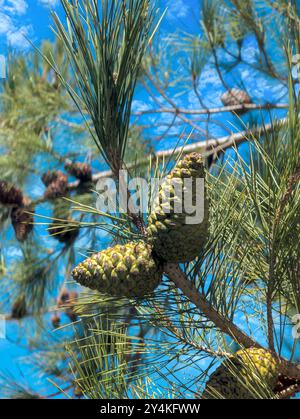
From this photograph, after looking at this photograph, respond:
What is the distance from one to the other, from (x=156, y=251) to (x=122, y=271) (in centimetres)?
2

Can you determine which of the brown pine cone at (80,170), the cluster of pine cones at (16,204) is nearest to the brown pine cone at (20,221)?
the cluster of pine cones at (16,204)

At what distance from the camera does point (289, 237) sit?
38cm

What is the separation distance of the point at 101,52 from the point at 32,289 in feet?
3.09

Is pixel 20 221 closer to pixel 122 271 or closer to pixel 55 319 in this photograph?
pixel 55 319

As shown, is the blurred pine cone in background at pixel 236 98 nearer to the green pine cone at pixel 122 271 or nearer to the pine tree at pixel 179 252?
the pine tree at pixel 179 252

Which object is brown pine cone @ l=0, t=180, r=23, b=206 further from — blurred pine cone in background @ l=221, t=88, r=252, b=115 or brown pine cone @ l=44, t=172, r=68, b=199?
blurred pine cone in background @ l=221, t=88, r=252, b=115

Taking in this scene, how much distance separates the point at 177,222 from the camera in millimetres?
326

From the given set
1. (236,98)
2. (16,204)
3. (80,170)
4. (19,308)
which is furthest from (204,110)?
(19,308)

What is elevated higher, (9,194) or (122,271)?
(9,194)

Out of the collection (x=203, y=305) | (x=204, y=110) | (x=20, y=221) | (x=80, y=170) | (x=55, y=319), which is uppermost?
(x=204, y=110)

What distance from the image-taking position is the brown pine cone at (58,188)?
1.16 m

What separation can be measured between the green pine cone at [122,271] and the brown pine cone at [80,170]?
0.87 meters

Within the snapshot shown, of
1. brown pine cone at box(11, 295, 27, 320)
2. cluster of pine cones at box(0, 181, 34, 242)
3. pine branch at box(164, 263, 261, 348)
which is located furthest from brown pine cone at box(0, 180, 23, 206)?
pine branch at box(164, 263, 261, 348)
